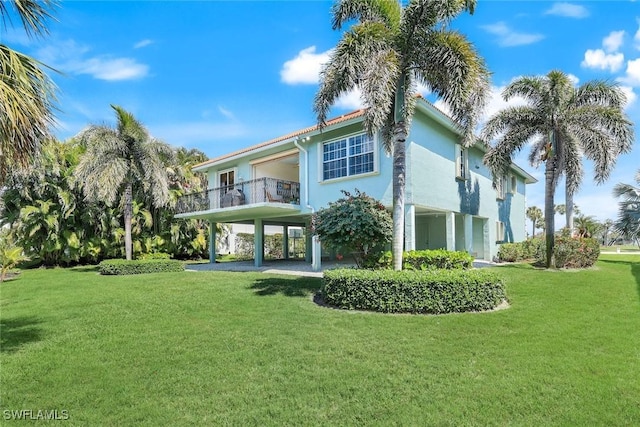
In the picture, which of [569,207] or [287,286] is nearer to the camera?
[287,286]

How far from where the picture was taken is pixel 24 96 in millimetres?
4672

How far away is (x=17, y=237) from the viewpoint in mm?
21062

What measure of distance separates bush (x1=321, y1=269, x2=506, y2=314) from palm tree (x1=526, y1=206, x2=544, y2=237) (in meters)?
63.1

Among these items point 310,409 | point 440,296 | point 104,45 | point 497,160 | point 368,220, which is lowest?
point 310,409

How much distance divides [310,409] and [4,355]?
17.4 ft

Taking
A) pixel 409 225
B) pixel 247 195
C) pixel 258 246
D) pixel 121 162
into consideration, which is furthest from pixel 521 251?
pixel 121 162

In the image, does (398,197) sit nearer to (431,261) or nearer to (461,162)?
(431,261)

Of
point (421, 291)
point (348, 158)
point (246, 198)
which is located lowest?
point (421, 291)

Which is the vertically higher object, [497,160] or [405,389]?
[497,160]

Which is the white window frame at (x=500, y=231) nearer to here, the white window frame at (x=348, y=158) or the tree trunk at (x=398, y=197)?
the white window frame at (x=348, y=158)

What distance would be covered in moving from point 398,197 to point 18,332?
890cm

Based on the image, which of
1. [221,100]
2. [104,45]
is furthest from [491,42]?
[104,45]

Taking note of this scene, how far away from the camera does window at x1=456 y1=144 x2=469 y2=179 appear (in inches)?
680

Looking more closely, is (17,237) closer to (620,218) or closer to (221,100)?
(221,100)
